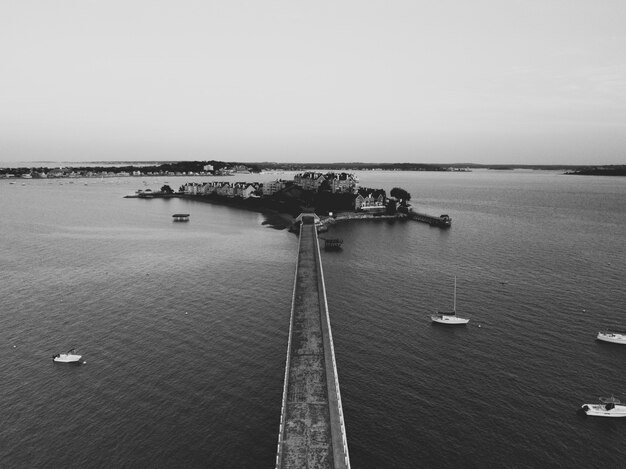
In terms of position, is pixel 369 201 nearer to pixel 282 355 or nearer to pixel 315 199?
pixel 315 199

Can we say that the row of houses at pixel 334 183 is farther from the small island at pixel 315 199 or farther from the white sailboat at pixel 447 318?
the white sailboat at pixel 447 318

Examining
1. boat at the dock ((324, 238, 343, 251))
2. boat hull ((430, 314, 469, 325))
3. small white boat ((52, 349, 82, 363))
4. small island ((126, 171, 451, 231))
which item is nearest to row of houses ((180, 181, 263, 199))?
small island ((126, 171, 451, 231))

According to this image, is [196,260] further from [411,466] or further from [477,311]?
[411,466]

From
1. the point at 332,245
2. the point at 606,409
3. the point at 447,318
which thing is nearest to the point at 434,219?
the point at 332,245

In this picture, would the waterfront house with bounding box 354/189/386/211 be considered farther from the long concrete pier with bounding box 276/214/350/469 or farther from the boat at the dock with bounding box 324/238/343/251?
the long concrete pier with bounding box 276/214/350/469

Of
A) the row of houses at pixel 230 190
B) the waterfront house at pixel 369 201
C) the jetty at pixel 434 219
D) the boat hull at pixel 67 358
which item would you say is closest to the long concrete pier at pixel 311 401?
the boat hull at pixel 67 358

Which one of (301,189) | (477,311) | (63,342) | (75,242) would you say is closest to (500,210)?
(301,189)

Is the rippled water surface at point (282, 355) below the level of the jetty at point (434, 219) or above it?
below
